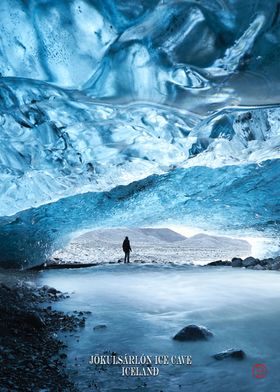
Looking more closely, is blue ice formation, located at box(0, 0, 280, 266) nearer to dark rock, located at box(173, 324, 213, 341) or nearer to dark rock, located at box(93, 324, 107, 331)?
dark rock, located at box(93, 324, 107, 331)

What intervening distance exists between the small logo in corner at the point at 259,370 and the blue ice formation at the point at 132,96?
17.0ft

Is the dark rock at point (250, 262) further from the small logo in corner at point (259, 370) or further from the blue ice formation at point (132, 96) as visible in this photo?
the small logo in corner at point (259, 370)

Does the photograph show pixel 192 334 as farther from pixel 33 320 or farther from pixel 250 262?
pixel 250 262

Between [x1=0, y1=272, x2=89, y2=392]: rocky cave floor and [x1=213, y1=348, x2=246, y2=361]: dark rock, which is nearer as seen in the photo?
[x1=0, y1=272, x2=89, y2=392]: rocky cave floor

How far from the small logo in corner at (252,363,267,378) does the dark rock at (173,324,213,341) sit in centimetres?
117

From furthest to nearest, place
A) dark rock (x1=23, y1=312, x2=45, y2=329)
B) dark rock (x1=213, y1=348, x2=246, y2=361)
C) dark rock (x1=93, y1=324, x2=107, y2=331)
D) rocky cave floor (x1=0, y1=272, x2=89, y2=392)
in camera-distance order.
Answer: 1. dark rock (x1=93, y1=324, x2=107, y2=331)
2. dark rock (x1=23, y1=312, x2=45, y2=329)
3. dark rock (x1=213, y1=348, x2=246, y2=361)
4. rocky cave floor (x1=0, y1=272, x2=89, y2=392)

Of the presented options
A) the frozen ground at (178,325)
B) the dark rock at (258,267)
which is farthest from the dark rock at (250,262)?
the frozen ground at (178,325)

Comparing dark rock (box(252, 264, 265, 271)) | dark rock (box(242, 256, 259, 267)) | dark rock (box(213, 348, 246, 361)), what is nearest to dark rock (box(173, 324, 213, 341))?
dark rock (box(213, 348, 246, 361))

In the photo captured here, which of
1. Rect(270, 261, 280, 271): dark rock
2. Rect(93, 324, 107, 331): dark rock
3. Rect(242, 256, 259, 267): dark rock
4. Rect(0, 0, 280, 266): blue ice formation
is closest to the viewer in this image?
Rect(93, 324, 107, 331): dark rock

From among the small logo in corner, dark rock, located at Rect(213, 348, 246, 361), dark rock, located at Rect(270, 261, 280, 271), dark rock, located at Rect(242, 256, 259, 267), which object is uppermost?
dark rock, located at Rect(242, 256, 259, 267)

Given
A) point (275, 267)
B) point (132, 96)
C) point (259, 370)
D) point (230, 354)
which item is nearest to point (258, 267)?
point (275, 267)

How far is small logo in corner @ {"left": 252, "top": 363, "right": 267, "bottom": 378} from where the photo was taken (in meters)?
4.54

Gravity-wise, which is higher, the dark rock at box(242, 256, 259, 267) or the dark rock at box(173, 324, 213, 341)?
the dark rock at box(242, 256, 259, 267)

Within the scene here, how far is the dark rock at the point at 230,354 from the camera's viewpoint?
199 inches
